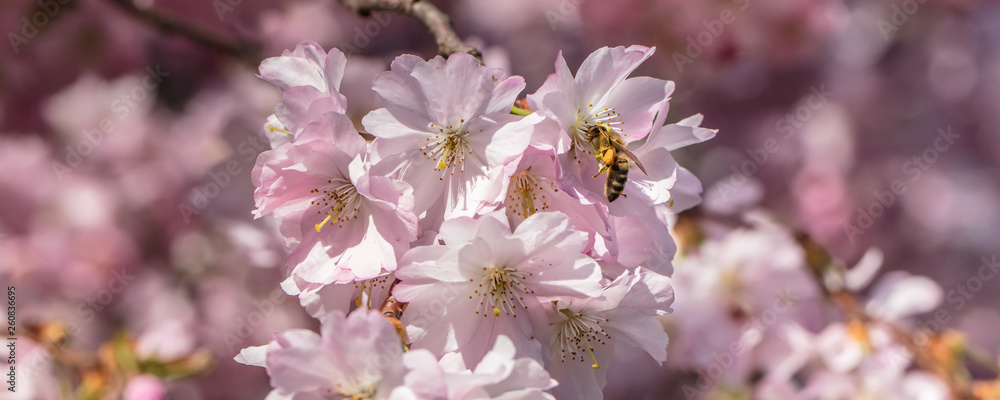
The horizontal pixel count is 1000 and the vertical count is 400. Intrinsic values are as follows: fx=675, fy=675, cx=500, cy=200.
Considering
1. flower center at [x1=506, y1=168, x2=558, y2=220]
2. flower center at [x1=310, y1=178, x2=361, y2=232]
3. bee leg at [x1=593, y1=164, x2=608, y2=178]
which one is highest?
flower center at [x1=310, y1=178, x2=361, y2=232]

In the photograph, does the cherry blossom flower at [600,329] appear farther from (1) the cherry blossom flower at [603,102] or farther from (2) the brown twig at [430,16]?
(2) the brown twig at [430,16]

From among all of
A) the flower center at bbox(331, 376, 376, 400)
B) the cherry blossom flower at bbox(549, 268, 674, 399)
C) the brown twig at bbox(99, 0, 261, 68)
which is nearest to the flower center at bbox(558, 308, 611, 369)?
the cherry blossom flower at bbox(549, 268, 674, 399)

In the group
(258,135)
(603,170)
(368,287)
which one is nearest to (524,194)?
(603,170)

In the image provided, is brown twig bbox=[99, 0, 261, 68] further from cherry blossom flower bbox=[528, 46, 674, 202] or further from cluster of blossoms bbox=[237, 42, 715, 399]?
cherry blossom flower bbox=[528, 46, 674, 202]

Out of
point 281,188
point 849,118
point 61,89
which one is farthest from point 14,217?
point 849,118

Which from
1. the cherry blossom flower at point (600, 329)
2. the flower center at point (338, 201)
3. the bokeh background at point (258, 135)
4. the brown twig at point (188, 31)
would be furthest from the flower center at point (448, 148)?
the brown twig at point (188, 31)

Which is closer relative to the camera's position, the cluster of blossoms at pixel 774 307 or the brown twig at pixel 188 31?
the brown twig at pixel 188 31

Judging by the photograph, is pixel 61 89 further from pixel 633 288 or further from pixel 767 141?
pixel 767 141
